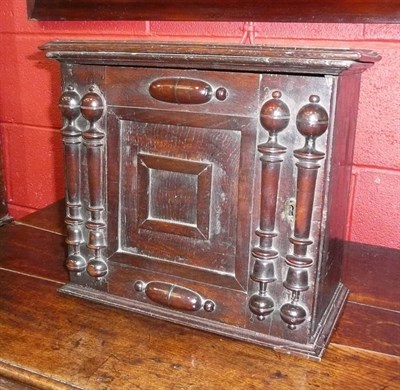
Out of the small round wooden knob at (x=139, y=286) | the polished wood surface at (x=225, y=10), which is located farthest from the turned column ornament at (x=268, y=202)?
the polished wood surface at (x=225, y=10)

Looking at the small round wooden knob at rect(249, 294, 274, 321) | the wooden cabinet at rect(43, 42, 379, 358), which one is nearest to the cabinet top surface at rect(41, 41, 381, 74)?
the wooden cabinet at rect(43, 42, 379, 358)

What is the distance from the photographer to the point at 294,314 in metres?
0.69

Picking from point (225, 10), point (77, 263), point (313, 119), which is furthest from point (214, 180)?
point (225, 10)

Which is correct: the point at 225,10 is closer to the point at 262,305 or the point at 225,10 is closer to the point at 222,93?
the point at 222,93

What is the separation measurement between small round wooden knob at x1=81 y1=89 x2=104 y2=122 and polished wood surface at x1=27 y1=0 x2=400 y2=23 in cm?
45

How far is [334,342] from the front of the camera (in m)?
0.72

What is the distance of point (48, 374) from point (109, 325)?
0.44 ft

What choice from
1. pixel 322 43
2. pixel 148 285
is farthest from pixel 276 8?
pixel 148 285

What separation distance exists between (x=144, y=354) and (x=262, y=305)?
0.56ft

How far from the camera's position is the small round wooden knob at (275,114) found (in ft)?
2.09

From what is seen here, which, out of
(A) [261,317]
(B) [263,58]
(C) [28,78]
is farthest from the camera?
(C) [28,78]

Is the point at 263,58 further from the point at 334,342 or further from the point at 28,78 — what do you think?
the point at 28,78

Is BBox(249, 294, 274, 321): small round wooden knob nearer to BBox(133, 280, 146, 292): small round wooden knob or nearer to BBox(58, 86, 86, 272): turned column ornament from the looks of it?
BBox(133, 280, 146, 292): small round wooden knob

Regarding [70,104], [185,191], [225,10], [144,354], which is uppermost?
[225,10]
